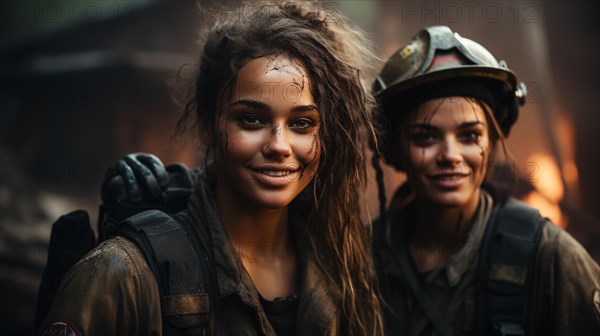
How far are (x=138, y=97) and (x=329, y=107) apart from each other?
21.4 feet

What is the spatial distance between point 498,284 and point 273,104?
1304mm

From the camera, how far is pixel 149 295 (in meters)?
2.03

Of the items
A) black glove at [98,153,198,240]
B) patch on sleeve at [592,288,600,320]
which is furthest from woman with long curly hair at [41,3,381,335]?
patch on sleeve at [592,288,600,320]

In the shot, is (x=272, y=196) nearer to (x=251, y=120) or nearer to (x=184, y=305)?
(x=251, y=120)

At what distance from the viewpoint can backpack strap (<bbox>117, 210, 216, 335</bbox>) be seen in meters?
2.04

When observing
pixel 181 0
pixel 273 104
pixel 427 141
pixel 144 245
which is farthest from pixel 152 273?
pixel 181 0

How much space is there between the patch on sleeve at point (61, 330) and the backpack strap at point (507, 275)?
5.56ft

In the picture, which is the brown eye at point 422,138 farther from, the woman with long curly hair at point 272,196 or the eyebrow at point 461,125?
the woman with long curly hair at point 272,196

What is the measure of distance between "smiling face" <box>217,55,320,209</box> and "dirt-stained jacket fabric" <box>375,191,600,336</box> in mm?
875

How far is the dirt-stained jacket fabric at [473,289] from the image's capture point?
8.56 ft

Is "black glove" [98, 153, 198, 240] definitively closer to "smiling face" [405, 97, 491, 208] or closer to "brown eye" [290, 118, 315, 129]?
"brown eye" [290, 118, 315, 129]

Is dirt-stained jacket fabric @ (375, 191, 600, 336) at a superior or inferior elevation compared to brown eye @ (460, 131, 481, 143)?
inferior

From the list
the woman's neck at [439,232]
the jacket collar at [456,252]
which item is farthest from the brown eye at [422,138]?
the jacket collar at [456,252]

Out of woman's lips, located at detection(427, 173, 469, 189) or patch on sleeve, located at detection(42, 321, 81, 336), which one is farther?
woman's lips, located at detection(427, 173, 469, 189)
